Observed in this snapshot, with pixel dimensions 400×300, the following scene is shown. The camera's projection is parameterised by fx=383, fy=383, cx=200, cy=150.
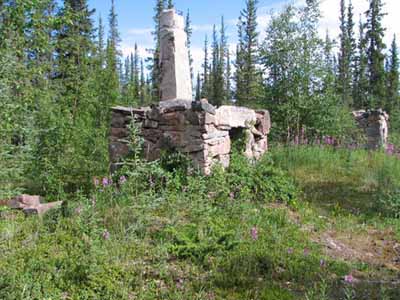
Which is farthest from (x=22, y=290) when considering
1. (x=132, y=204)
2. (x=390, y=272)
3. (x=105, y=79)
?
(x=105, y=79)

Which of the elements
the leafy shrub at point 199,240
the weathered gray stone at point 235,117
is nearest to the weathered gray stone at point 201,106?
the weathered gray stone at point 235,117

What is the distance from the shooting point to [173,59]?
6.73 meters

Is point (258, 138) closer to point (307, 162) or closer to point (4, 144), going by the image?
point (307, 162)

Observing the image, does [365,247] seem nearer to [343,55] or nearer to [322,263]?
[322,263]

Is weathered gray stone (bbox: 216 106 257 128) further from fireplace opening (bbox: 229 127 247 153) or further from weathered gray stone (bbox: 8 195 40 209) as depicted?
weathered gray stone (bbox: 8 195 40 209)

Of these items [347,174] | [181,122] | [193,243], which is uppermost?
[181,122]

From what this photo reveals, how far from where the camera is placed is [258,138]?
7.38 meters

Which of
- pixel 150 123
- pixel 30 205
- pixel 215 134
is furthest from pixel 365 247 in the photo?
pixel 30 205

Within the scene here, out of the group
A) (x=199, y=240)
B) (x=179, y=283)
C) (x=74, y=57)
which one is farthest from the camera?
(x=74, y=57)

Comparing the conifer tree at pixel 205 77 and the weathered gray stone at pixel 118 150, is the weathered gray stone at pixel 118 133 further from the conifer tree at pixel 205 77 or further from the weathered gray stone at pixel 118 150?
the conifer tree at pixel 205 77

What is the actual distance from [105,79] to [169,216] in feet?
18.2

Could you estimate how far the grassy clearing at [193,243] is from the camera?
313 centimetres

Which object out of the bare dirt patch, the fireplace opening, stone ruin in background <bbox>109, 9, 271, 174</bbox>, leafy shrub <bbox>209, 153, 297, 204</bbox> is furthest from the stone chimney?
the bare dirt patch

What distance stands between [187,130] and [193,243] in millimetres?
2315
